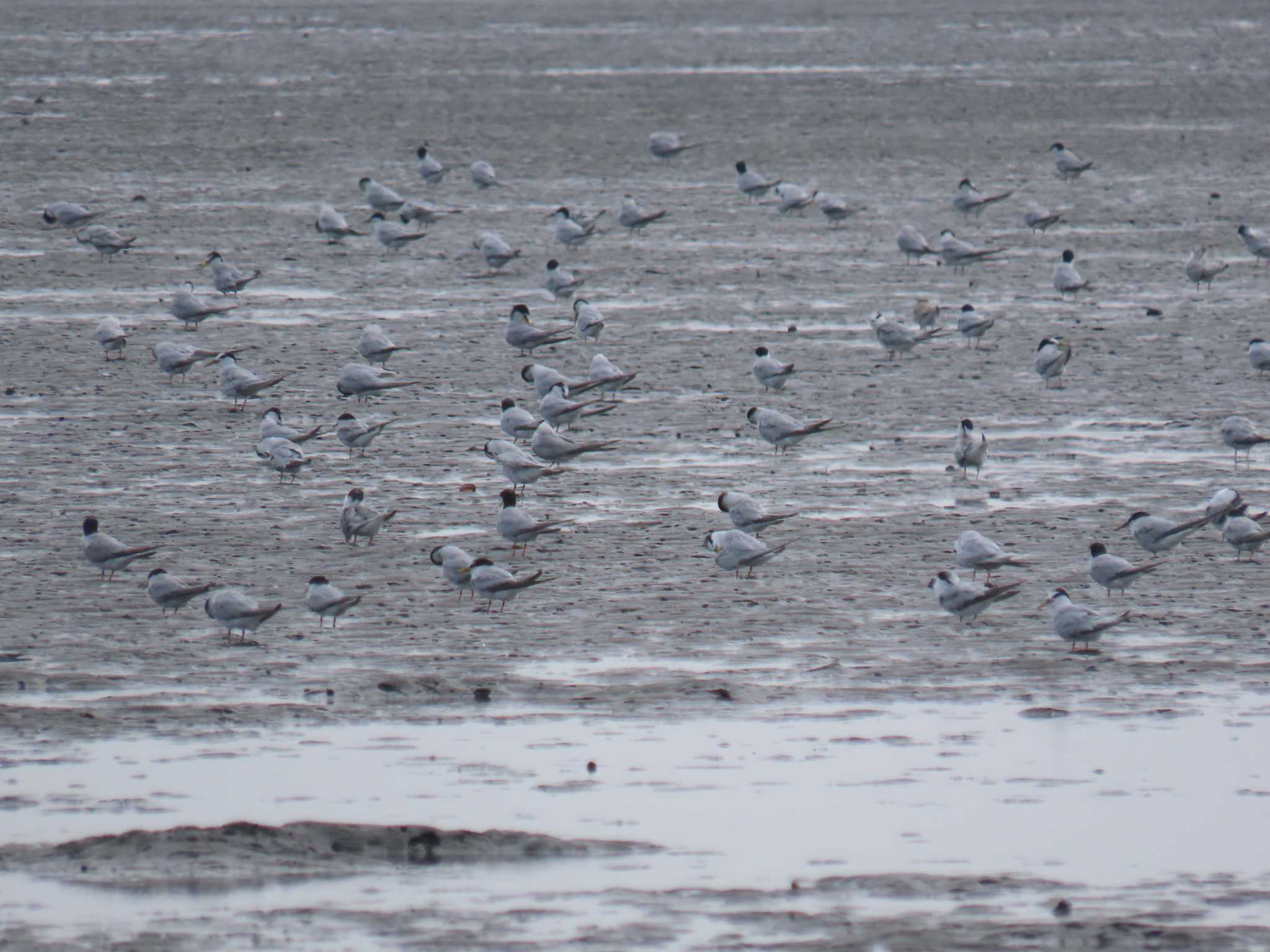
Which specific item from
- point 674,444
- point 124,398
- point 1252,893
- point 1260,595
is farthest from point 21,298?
point 1252,893

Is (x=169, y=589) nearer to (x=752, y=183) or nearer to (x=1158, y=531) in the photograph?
(x=1158, y=531)

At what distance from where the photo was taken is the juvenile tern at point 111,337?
20.8 metres

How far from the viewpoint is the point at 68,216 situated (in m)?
27.5

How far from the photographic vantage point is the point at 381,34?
48.6 m

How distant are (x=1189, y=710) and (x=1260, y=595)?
250 cm

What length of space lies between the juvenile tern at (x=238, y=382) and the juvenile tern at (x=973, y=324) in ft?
22.2

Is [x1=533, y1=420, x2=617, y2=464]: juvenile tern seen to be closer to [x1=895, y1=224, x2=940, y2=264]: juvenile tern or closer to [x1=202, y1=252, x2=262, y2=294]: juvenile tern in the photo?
[x1=202, y1=252, x2=262, y2=294]: juvenile tern

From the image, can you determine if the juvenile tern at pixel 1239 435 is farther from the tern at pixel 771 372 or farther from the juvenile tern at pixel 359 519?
the juvenile tern at pixel 359 519

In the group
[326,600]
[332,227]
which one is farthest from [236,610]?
[332,227]

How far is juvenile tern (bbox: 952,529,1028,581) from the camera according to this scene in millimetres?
13875

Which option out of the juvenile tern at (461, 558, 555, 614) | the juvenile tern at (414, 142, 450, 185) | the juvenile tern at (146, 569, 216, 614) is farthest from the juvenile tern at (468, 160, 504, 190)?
the juvenile tern at (146, 569, 216, 614)

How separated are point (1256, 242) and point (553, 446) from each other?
1198 centimetres

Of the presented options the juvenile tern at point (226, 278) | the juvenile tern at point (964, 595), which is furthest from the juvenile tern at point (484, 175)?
the juvenile tern at point (964, 595)

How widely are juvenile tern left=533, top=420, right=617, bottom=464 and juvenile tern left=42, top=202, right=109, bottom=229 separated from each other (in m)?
12.2
